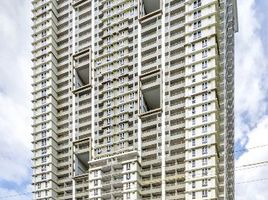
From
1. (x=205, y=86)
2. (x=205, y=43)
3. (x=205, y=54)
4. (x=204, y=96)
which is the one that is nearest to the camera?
(x=204, y=96)

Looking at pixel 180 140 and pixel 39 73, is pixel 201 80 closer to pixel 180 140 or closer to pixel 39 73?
pixel 180 140

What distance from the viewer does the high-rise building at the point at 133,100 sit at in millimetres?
106812

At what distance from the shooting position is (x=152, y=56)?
120812 mm

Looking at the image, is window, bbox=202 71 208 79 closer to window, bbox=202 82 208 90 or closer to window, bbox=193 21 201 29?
window, bbox=202 82 208 90

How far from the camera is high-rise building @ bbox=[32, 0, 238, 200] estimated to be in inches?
4205

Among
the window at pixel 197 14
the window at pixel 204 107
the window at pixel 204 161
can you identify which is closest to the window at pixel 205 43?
the window at pixel 197 14

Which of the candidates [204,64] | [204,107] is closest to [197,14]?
[204,64]

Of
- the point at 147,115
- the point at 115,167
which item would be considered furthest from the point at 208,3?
the point at 115,167

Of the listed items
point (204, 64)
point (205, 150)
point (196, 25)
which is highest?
point (196, 25)

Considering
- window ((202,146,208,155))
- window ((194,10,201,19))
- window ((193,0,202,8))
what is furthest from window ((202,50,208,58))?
window ((202,146,208,155))

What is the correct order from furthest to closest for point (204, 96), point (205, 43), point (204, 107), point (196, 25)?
point (196, 25), point (205, 43), point (204, 96), point (204, 107)

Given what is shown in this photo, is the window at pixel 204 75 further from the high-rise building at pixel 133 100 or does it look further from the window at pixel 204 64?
the window at pixel 204 64

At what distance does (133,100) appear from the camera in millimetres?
120875

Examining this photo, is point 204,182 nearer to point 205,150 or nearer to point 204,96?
point 205,150
